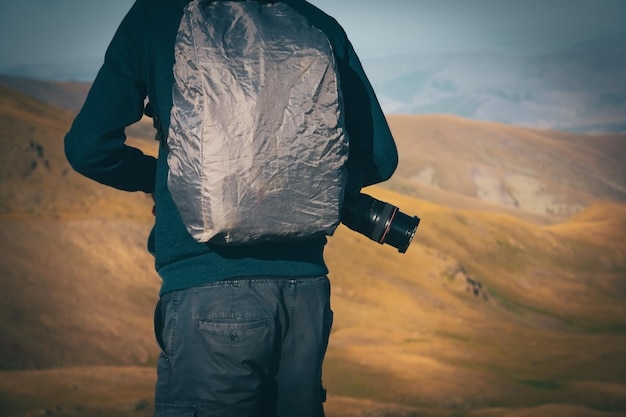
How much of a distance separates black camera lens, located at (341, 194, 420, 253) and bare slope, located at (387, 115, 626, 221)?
69710 millimetres

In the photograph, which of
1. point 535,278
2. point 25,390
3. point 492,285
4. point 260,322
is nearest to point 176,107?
point 260,322

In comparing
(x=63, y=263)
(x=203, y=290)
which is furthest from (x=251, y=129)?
(x=63, y=263)

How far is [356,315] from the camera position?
20.9 meters

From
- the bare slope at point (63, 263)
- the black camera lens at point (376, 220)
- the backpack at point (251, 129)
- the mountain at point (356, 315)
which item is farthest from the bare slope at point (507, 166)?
the backpack at point (251, 129)

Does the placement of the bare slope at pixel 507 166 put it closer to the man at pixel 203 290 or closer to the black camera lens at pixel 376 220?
the black camera lens at pixel 376 220

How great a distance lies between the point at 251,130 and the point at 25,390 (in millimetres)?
9249

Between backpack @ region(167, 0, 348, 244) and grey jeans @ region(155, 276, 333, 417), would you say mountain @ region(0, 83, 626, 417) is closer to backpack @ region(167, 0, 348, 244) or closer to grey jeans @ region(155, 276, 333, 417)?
grey jeans @ region(155, 276, 333, 417)

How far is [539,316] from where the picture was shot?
95.9ft

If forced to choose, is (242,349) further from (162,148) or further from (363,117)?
(363,117)

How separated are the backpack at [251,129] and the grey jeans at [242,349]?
208 millimetres

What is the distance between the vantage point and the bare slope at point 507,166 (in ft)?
318

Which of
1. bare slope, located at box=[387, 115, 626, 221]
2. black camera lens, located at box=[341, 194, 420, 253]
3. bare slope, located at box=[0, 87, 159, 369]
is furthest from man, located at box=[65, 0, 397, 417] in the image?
bare slope, located at box=[387, 115, 626, 221]

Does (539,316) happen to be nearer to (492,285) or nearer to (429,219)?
(492,285)

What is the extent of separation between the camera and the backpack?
2.63 metres
